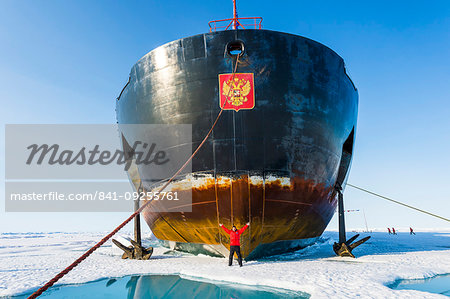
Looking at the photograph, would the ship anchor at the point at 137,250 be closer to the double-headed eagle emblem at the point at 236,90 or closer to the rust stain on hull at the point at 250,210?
the rust stain on hull at the point at 250,210

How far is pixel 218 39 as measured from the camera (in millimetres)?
6047

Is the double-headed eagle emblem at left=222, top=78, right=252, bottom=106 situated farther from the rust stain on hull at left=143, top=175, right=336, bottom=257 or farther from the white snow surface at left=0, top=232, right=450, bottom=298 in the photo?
the white snow surface at left=0, top=232, right=450, bottom=298

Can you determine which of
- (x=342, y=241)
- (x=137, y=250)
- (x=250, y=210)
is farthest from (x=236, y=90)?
(x=137, y=250)

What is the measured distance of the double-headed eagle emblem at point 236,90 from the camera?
19.4ft

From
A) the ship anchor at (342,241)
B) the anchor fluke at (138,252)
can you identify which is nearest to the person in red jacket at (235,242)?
the anchor fluke at (138,252)

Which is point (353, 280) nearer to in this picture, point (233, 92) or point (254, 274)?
point (254, 274)

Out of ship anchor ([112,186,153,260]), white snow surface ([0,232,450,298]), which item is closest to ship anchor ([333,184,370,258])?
white snow surface ([0,232,450,298])

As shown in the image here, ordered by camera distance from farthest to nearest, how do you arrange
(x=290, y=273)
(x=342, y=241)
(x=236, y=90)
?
(x=342, y=241), (x=236, y=90), (x=290, y=273)

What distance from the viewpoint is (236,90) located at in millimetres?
5945

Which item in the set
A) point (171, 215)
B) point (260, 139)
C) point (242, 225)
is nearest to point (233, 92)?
point (260, 139)

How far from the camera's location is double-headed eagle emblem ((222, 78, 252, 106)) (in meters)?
5.93

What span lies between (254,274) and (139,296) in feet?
6.05

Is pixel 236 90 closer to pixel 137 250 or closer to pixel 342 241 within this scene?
pixel 342 241

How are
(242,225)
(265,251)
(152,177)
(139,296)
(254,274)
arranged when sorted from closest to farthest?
(139,296), (254,274), (242,225), (265,251), (152,177)
